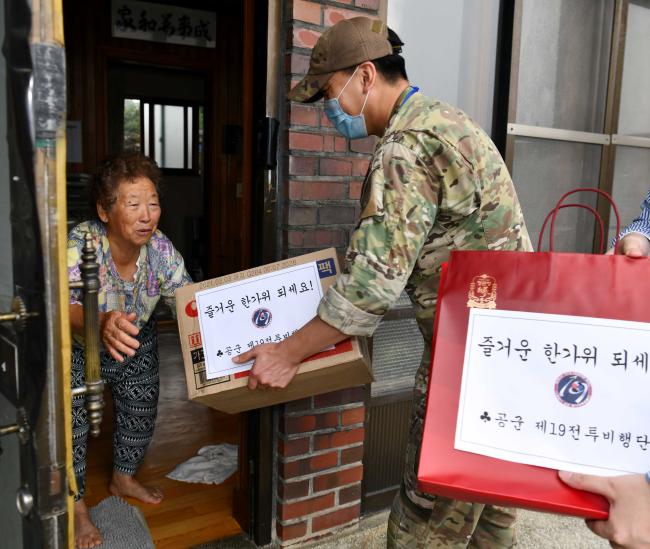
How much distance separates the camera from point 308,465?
2.38 meters

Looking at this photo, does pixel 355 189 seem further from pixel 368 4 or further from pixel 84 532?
pixel 84 532

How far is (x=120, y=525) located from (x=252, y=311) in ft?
3.12

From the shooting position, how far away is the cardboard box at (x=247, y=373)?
1.71 metres

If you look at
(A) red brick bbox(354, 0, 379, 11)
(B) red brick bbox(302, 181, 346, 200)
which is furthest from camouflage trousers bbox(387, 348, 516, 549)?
(A) red brick bbox(354, 0, 379, 11)

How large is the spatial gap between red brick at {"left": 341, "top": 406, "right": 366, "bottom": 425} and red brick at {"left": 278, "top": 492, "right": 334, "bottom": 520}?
0.31m

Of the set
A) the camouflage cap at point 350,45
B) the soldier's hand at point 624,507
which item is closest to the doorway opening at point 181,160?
the camouflage cap at point 350,45

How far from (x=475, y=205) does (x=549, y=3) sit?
1857mm

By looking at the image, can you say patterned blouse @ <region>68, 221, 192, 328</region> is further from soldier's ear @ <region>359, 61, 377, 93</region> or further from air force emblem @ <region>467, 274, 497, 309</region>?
air force emblem @ <region>467, 274, 497, 309</region>

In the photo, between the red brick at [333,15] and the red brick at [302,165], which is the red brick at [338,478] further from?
the red brick at [333,15]

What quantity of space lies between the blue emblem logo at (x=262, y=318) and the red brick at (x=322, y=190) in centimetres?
63

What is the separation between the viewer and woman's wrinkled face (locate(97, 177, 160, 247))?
2219 millimetres

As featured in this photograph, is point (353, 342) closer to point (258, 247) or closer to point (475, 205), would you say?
point (475, 205)

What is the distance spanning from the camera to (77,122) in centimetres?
559

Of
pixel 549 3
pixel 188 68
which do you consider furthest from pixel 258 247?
pixel 188 68
